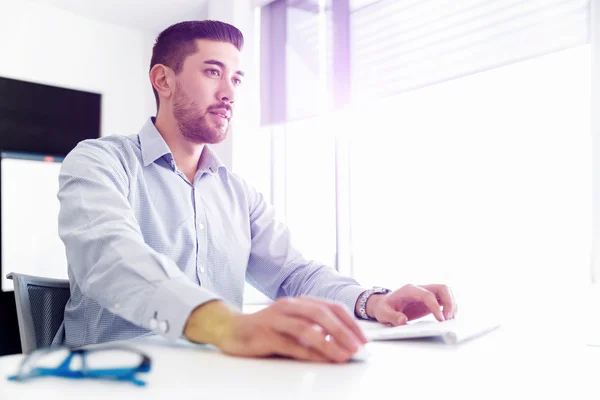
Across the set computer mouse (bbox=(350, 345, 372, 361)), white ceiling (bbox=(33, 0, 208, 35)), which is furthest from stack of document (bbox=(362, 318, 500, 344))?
white ceiling (bbox=(33, 0, 208, 35))

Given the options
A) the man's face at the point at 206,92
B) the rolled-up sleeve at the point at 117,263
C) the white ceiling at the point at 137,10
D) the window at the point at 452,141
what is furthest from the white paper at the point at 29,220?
the rolled-up sleeve at the point at 117,263

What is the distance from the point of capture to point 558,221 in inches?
72.9

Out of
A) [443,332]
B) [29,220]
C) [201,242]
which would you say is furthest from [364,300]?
[29,220]

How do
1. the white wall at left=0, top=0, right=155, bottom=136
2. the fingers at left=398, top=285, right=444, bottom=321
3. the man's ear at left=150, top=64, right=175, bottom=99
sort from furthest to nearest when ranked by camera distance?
the white wall at left=0, top=0, right=155, bottom=136
the man's ear at left=150, top=64, right=175, bottom=99
the fingers at left=398, top=285, right=444, bottom=321

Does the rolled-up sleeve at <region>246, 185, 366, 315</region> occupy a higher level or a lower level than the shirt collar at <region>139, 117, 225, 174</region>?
lower

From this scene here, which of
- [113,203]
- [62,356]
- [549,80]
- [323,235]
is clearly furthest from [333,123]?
[62,356]

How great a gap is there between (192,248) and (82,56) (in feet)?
8.07

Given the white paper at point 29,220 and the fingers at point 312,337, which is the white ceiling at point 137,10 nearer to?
the white paper at point 29,220

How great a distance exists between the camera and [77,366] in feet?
1.92

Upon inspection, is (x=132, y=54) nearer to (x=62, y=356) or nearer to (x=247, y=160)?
(x=247, y=160)

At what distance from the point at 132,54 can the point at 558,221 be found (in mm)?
2938

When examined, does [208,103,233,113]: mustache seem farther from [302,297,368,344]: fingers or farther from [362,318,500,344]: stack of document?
[302,297,368,344]: fingers

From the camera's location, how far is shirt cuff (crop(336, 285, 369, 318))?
47.3 inches

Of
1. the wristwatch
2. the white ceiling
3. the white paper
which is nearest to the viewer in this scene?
the wristwatch
